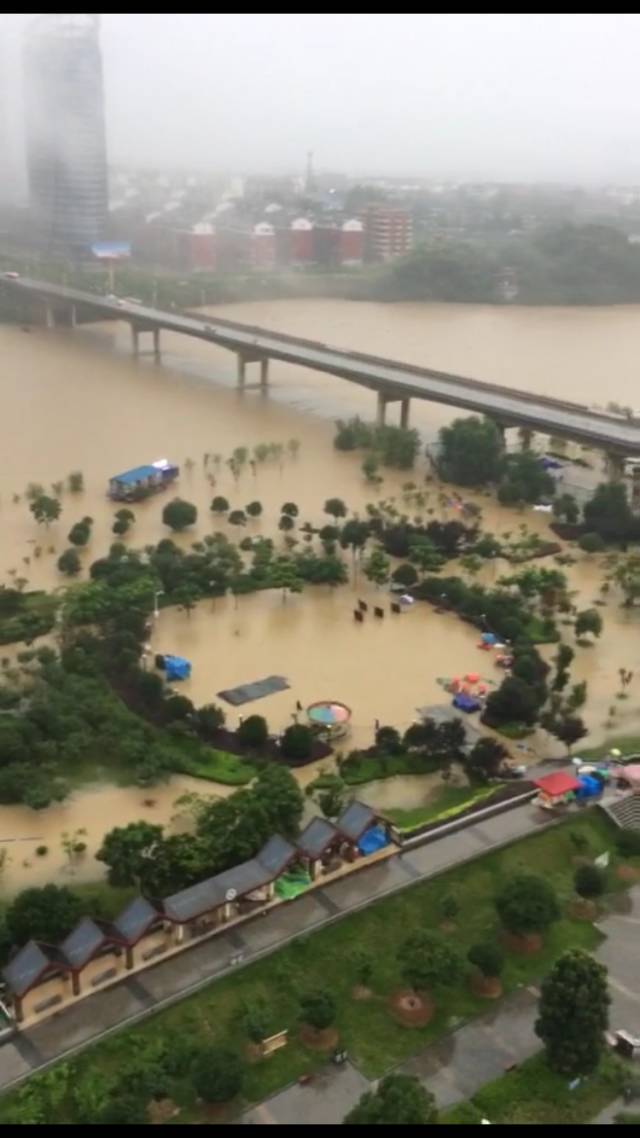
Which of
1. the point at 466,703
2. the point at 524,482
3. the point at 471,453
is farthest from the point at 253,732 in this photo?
the point at 471,453

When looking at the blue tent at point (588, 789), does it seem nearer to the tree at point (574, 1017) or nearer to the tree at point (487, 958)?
the tree at point (487, 958)

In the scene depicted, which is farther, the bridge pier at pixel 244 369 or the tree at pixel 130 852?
the bridge pier at pixel 244 369

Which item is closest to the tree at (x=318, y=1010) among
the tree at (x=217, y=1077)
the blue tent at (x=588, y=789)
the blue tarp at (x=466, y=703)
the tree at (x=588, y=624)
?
the tree at (x=217, y=1077)

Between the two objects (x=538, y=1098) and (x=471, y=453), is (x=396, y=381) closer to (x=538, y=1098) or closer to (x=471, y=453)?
(x=471, y=453)

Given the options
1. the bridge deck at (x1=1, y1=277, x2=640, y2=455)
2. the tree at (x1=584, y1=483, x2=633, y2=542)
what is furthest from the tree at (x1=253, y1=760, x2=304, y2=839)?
the bridge deck at (x1=1, y1=277, x2=640, y2=455)

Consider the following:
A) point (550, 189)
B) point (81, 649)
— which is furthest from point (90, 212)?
point (550, 189)

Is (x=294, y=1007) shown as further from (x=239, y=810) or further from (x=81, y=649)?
(x=81, y=649)
